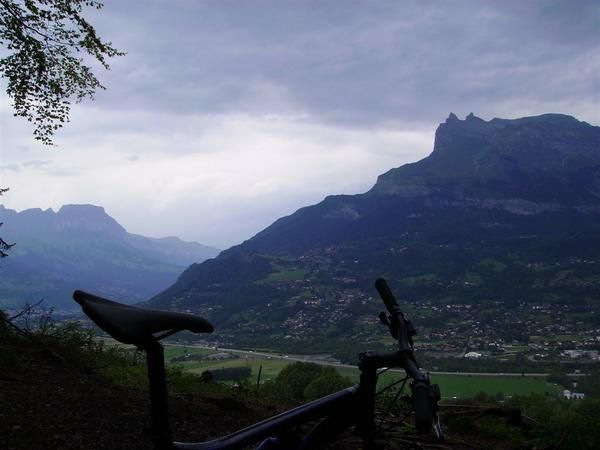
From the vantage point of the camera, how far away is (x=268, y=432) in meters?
2.29

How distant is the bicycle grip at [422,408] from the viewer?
1795 mm

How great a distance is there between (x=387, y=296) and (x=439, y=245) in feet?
402

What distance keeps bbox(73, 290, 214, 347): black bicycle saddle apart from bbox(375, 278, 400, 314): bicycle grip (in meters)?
1.06

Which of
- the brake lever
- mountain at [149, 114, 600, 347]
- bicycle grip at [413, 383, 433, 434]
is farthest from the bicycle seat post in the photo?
mountain at [149, 114, 600, 347]

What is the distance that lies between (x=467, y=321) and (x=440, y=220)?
77268 mm

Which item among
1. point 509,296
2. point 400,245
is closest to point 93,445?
point 509,296

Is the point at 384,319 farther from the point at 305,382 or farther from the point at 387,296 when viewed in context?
the point at 305,382

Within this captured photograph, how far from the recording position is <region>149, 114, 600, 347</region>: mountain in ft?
259

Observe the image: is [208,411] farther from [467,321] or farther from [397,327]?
[467,321]

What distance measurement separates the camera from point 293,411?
7.80ft

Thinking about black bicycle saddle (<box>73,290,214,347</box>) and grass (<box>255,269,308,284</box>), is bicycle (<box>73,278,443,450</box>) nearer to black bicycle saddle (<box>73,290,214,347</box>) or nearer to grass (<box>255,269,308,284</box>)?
black bicycle saddle (<box>73,290,214,347</box>)

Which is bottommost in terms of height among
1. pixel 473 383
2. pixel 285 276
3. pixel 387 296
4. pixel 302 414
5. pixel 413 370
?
pixel 473 383

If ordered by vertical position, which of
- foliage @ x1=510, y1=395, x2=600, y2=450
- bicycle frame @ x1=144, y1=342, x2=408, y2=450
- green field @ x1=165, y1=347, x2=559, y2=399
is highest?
bicycle frame @ x1=144, y1=342, x2=408, y2=450

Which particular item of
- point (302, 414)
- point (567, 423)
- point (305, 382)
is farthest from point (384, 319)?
point (305, 382)
